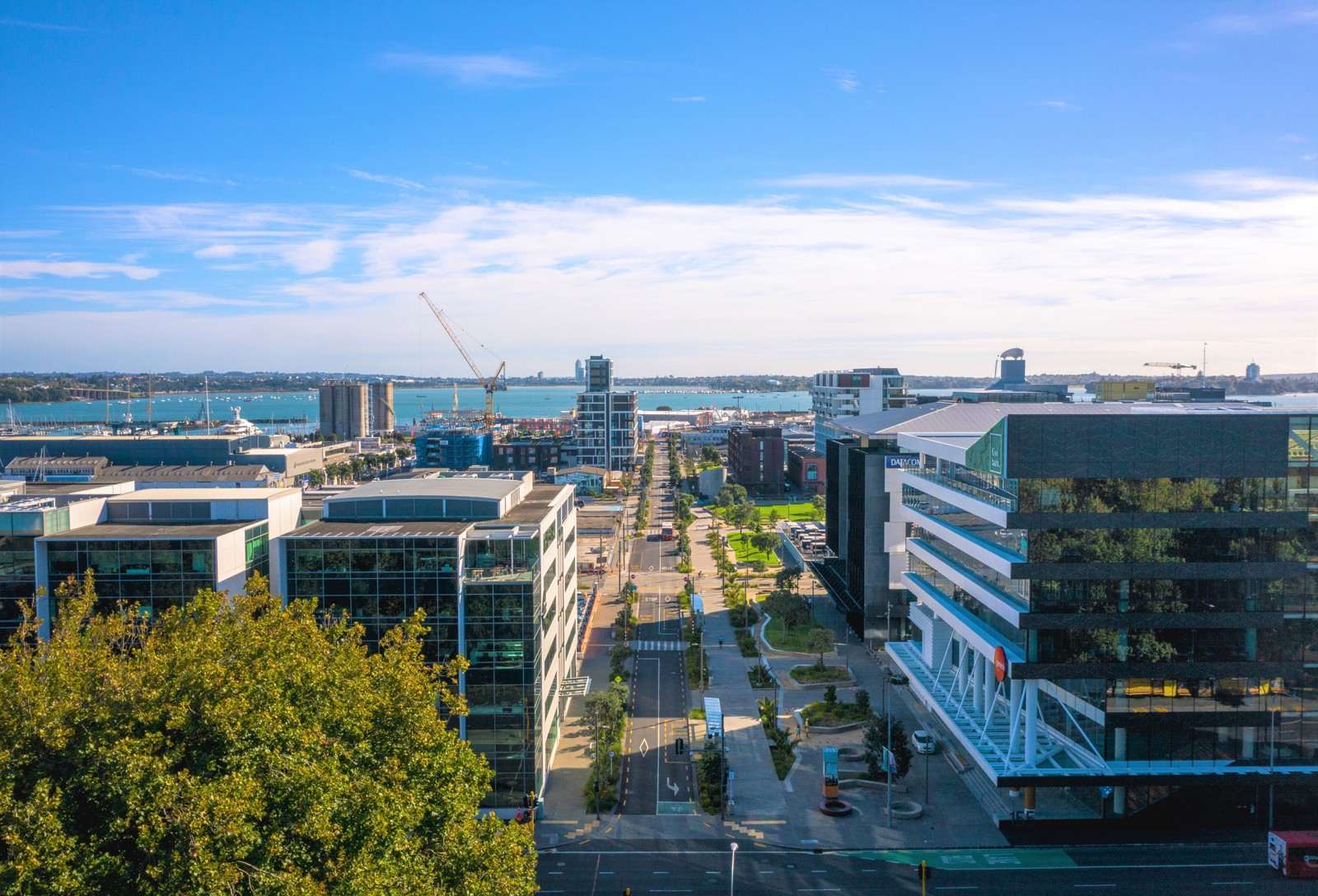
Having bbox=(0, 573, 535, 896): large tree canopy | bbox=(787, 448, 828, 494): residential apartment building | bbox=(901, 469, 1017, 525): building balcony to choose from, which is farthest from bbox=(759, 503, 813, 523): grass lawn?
bbox=(0, 573, 535, 896): large tree canopy

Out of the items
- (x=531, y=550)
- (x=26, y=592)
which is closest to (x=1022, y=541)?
(x=531, y=550)

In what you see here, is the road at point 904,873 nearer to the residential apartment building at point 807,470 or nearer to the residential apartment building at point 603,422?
the residential apartment building at point 807,470

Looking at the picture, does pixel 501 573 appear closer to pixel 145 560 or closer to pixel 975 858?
pixel 145 560

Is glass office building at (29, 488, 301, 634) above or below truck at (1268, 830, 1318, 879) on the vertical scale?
above

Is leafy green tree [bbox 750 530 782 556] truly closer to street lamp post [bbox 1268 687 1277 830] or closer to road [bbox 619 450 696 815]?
road [bbox 619 450 696 815]

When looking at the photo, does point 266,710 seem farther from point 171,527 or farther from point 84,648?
point 171,527

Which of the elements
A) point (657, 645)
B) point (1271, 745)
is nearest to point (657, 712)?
point (657, 645)

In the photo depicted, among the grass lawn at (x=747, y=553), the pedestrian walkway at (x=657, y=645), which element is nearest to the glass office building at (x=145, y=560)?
the pedestrian walkway at (x=657, y=645)
